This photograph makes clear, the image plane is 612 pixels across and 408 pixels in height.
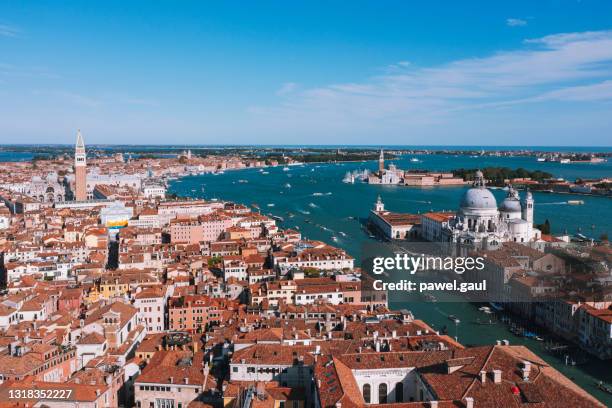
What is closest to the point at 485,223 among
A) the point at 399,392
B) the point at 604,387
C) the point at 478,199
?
the point at 478,199

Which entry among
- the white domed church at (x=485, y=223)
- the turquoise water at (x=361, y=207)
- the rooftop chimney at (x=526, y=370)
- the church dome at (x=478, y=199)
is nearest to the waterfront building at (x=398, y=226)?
the turquoise water at (x=361, y=207)

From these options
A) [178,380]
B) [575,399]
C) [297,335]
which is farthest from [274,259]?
[575,399]

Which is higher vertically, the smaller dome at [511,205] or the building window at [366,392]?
the smaller dome at [511,205]

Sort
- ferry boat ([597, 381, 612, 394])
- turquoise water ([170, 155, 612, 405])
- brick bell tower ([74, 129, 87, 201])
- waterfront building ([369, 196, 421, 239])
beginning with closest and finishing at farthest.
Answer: ferry boat ([597, 381, 612, 394]), turquoise water ([170, 155, 612, 405]), waterfront building ([369, 196, 421, 239]), brick bell tower ([74, 129, 87, 201])

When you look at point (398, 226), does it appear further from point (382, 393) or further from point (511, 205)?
point (382, 393)

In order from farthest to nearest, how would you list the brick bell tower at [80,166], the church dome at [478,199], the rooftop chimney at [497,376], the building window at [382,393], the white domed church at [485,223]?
the brick bell tower at [80,166]
the church dome at [478,199]
the white domed church at [485,223]
the building window at [382,393]
the rooftop chimney at [497,376]

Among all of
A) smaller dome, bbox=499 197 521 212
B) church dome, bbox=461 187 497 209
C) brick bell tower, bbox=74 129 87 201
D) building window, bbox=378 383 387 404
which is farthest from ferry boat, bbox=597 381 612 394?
brick bell tower, bbox=74 129 87 201

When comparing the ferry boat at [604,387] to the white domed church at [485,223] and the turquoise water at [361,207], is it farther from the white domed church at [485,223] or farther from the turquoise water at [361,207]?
the white domed church at [485,223]

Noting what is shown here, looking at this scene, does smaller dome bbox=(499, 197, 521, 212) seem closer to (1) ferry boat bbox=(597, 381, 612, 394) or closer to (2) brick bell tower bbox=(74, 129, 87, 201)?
(1) ferry boat bbox=(597, 381, 612, 394)
